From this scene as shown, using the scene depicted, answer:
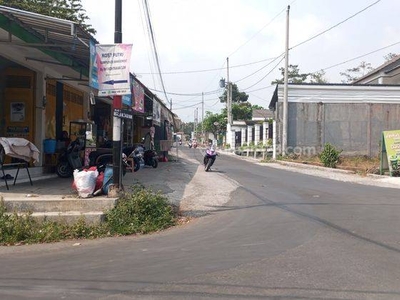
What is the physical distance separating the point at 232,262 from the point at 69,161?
28.1ft

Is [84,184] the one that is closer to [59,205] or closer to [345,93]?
[59,205]

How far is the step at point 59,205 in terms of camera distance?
27.0 feet

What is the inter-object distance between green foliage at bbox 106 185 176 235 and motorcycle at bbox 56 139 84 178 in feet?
16.2

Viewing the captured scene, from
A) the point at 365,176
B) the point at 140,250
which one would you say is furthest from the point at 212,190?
the point at 365,176

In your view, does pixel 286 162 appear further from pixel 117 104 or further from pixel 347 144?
pixel 117 104

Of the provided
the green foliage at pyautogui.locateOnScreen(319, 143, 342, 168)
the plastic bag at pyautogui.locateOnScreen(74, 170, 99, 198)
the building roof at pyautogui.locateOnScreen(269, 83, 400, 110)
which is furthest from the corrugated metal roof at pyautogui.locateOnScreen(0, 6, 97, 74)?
the building roof at pyautogui.locateOnScreen(269, 83, 400, 110)

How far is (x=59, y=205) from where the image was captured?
835 cm

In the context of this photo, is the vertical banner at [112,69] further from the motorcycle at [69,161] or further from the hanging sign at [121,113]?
the motorcycle at [69,161]

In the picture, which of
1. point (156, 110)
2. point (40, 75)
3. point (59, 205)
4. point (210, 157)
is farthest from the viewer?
point (156, 110)

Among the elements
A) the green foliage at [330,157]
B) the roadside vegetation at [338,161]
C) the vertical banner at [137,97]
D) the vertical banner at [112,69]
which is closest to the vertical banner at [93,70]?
the vertical banner at [112,69]

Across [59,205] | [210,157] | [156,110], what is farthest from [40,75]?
[156,110]

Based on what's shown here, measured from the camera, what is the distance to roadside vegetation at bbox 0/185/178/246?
24.6 feet

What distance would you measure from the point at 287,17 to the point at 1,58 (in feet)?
74.7

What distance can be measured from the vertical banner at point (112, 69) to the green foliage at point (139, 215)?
2100mm
